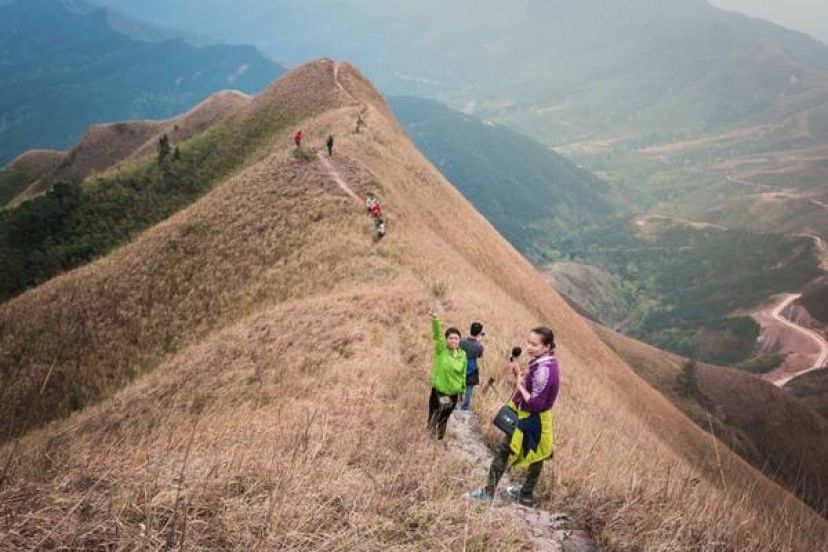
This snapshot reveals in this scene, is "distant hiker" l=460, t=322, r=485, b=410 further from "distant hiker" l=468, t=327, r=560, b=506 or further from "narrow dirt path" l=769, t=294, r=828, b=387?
"narrow dirt path" l=769, t=294, r=828, b=387

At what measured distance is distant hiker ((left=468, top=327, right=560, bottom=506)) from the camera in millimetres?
6332

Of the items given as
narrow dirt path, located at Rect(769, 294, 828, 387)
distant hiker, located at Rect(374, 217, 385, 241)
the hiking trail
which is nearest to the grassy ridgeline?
distant hiker, located at Rect(374, 217, 385, 241)

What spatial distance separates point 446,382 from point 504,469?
236cm

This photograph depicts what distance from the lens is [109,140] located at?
10406cm

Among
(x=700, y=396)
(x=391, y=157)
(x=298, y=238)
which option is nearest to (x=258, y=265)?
(x=298, y=238)

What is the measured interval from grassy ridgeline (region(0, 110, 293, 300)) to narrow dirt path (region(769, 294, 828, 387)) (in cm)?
13827

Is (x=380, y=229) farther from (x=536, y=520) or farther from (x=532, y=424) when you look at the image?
(x=536, y=520)

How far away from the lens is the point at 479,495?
6.14m

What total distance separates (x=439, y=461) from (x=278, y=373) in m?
8.88

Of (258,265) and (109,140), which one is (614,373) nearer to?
(258,265)

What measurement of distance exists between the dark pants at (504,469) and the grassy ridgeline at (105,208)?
49.6m

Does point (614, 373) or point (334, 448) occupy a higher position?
point (334, 448)

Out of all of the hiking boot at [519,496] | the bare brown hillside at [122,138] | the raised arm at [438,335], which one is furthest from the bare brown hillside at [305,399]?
the bare brown hillside at [122,138]

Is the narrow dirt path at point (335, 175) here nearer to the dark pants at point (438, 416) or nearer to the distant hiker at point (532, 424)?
the dark pants at point (438, 416)
